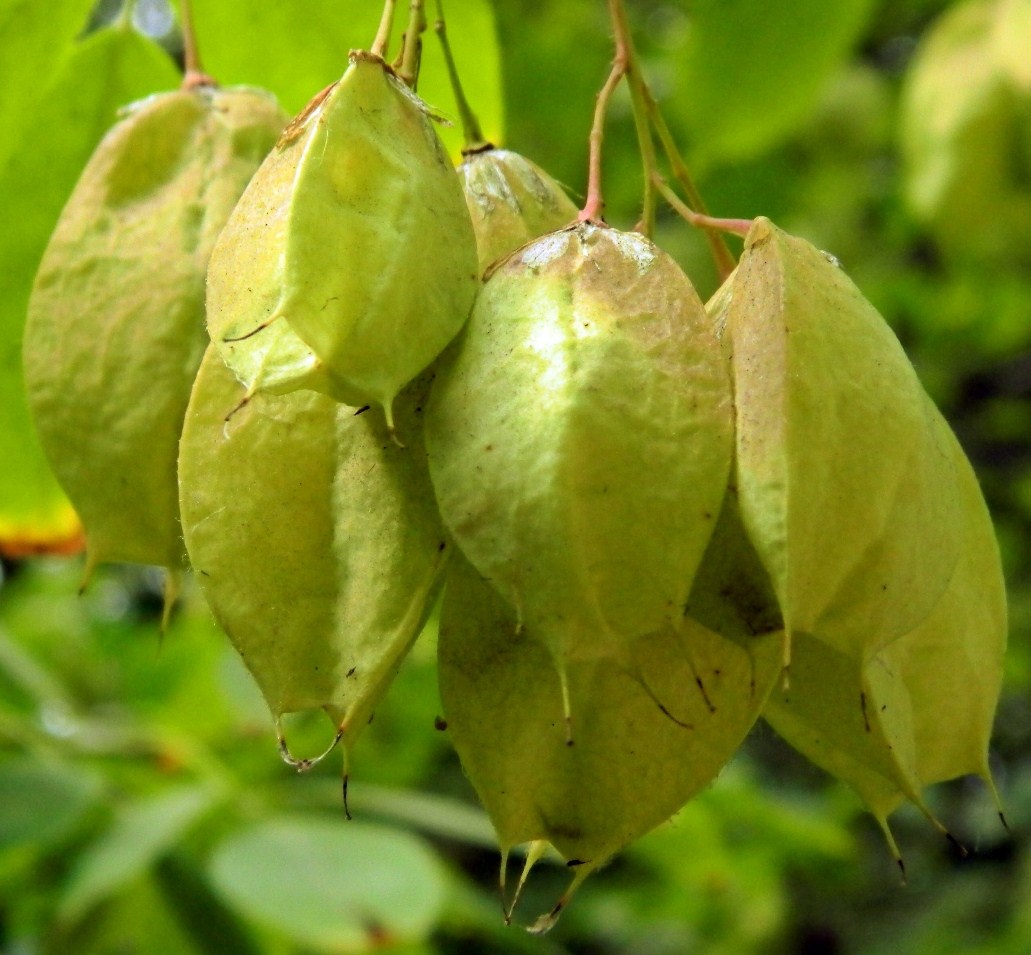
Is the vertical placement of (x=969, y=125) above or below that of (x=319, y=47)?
below

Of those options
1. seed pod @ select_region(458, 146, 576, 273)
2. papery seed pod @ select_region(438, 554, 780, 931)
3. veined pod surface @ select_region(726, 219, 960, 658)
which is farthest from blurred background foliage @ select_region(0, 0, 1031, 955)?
seed pod @ select_region(458, 146, 576, 273)

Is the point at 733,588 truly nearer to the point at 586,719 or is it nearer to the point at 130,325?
the point at 586,719

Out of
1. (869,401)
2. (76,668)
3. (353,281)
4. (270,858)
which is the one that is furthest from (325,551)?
(76,668)

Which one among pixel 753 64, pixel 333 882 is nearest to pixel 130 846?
pixel 333 882

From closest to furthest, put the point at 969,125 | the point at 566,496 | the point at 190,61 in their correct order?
1. the point at 566,496
2. the point at 190,61
3. the point at 969,125

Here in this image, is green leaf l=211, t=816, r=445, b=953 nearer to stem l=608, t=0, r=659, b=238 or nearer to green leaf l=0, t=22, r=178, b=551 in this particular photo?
green leaf l=0, t=22, r=178, b=551

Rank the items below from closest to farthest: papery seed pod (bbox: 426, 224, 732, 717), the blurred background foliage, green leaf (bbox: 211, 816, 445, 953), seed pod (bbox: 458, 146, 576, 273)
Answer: papery seed pod (bbox: 426, 224, 732, 717) → seed pod (bbox: 458, 146, 576, 273) → the blurred background foliage → green leaf (bbox: 211, 816, 445, 953)

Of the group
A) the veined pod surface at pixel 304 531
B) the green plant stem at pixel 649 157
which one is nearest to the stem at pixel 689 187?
the green plant stem at pixel 649 157

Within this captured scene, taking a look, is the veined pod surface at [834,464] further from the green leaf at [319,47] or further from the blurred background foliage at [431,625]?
the green leaf at [319,47]
